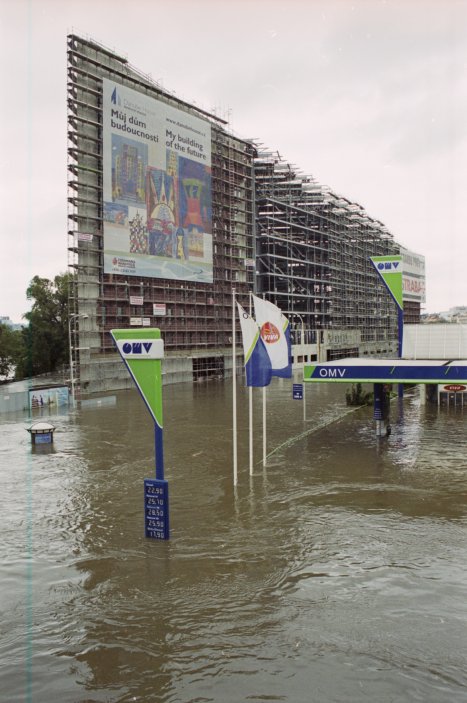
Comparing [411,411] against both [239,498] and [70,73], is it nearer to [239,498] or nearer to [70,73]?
[239,498]

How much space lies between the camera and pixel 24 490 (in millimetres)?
19375

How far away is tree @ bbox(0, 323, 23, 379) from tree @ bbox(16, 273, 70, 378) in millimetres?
2491

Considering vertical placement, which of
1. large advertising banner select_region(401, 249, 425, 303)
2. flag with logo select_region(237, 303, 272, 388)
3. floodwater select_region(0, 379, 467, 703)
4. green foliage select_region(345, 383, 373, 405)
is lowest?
floodwater select_region(0, 379, 467, 703)

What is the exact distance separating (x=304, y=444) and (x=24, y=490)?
474 inches

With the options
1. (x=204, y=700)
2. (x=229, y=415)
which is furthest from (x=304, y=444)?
(x=204, y=700)

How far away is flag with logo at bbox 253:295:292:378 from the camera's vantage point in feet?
65.3

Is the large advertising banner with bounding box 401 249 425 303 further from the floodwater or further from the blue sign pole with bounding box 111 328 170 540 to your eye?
the blue sign pole with bounding box 111 328 170 540

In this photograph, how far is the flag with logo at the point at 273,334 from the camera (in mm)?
19906

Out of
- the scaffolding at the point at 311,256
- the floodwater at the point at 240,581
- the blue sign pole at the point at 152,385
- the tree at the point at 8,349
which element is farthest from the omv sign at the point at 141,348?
the scaffolding at the point at 311,256

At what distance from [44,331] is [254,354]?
202 ft

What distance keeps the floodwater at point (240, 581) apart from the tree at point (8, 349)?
48.9m

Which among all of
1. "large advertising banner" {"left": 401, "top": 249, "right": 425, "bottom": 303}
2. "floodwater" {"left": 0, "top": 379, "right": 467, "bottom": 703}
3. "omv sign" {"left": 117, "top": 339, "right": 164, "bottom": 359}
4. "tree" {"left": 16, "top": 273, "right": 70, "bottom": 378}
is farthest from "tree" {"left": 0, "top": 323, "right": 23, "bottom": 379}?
"omv sign" {"left": 117, "top": 339, "right": 164, "bottom": 359}

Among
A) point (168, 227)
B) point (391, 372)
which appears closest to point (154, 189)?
point (168, 227)

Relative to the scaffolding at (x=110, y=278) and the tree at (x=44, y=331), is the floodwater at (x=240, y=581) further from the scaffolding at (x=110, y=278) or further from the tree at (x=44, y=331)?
the tree at (x=44, y=331)
